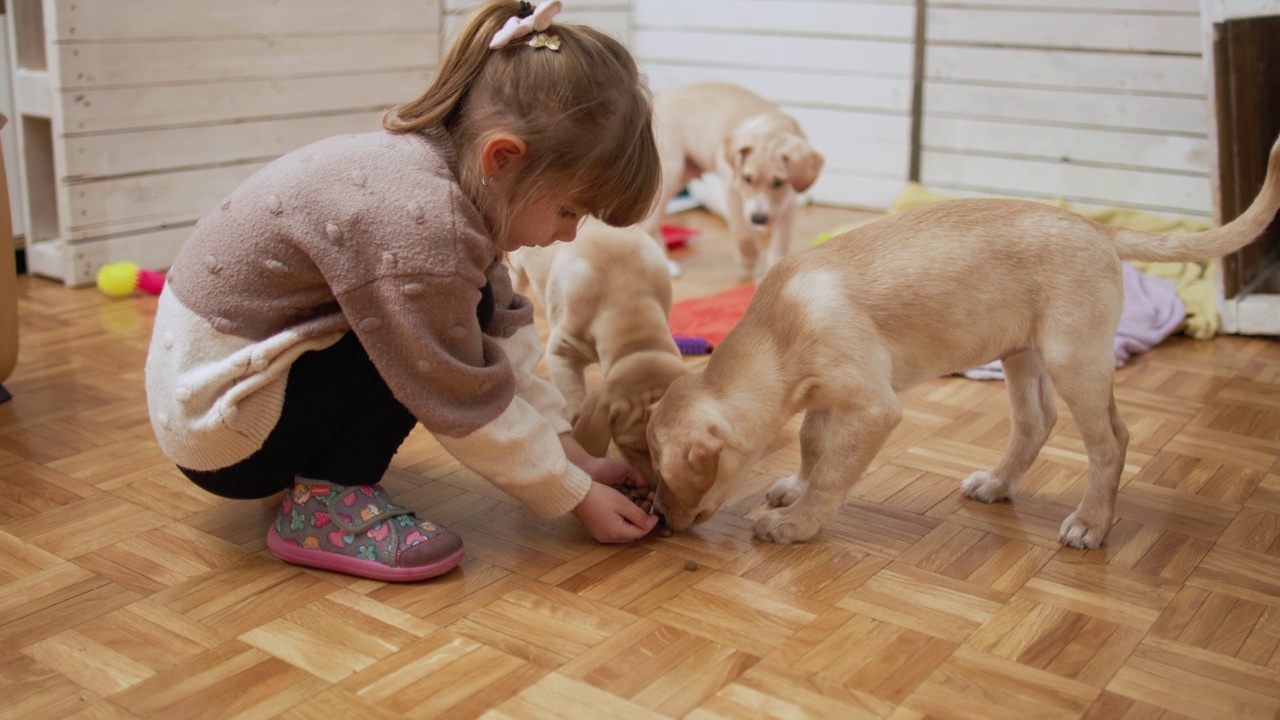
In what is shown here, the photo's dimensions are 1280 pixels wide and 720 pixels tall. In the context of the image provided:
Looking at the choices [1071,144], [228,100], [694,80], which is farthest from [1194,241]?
[694,80]

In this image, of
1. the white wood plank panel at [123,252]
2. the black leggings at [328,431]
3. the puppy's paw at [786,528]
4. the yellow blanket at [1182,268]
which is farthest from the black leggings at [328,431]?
the white wood plank panel at [123,252]

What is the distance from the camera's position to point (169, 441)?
73.9 inches

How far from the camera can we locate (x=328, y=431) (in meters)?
1.96

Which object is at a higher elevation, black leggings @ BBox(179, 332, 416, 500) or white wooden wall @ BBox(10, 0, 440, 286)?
white wooden wall @ BBox(10, 0, 440, 286)

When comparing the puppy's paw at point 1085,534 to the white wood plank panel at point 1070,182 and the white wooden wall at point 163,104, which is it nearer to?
the white wood plank panel at point 1070,182

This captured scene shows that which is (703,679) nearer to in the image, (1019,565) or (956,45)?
(1019,565)

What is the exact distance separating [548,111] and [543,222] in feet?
0.60

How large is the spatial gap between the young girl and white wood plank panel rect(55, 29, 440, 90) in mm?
2114

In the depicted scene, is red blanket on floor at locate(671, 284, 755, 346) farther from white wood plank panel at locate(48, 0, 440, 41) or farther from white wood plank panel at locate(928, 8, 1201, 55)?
white wood plank panel at locate(928, 8, 1201, 55)

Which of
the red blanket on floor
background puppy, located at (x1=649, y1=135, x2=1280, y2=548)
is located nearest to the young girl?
background puppy, located at (x1=649, y1=135, x2=1280, y2=548)

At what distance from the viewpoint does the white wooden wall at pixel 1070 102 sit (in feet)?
14.8

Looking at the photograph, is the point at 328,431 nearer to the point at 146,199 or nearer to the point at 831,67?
the point at 146,199

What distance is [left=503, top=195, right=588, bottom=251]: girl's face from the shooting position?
1.83 m

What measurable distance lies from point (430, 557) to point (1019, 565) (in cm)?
101
